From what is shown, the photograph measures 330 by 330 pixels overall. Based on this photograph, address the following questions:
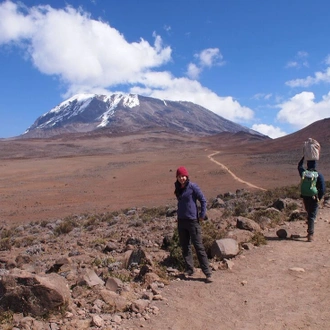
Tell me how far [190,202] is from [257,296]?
1.59m

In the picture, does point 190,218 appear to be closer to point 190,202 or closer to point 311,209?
point 190,202

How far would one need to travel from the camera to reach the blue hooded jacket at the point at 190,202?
5.51 meters

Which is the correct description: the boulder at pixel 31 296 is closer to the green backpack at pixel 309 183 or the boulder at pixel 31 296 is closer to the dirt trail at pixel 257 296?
the dirt trail at pixel 257 296

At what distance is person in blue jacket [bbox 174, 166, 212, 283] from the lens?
5.46m

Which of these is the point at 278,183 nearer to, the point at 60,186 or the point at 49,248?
the point at 60,186

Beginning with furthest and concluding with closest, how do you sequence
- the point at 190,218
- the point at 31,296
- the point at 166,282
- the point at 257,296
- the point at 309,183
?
the point at 309,183
the point at 190,218
the point at 166,282
the point at 257,296
the point at 31,296

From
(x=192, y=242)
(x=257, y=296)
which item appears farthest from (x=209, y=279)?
(x=257, y=296)

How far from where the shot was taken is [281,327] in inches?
161

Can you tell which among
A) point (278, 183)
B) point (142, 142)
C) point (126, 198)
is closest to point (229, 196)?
point (126, 198)

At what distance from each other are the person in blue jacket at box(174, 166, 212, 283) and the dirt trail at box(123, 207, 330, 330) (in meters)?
0.29

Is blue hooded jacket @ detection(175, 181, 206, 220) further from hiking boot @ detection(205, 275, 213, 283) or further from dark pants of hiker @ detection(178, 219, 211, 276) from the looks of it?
hiking boot @ detection(205, 275, 213, 283)

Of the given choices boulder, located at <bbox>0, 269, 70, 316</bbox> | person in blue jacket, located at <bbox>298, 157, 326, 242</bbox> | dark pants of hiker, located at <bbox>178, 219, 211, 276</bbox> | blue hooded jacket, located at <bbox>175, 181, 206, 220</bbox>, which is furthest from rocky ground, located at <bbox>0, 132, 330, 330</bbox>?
blue hooded jacket, located at <bbox>175, 181, 206, 220</bbox>

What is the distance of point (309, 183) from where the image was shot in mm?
6891

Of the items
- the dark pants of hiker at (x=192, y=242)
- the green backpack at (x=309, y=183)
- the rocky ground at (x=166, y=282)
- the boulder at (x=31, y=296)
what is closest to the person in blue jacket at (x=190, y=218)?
the dark pants of hiker at (x=192, y=242)
